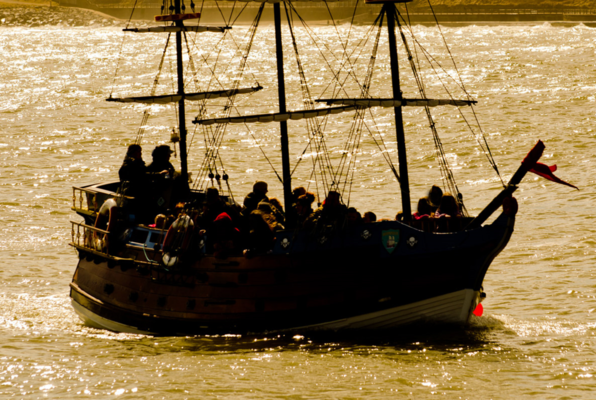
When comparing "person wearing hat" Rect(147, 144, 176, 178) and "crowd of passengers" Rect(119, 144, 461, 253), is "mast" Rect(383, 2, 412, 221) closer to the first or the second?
"crowd of passengers" Rect(119, 144, 461, 253)

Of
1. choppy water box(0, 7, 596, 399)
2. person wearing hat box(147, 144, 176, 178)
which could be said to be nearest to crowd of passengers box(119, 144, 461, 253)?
person wearing hat box(147, 144, 176, 178)

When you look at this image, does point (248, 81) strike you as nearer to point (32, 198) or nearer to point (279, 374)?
point (32, 198)

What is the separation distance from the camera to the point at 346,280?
19.5 metres

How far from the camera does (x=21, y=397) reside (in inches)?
658

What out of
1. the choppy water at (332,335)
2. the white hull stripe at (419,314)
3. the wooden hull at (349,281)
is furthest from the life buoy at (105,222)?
the white hull stripe at (419,314)

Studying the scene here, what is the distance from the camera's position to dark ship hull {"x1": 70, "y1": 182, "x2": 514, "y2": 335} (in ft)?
62.8

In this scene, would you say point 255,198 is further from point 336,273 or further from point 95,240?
point 95,240

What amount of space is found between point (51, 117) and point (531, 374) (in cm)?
4507

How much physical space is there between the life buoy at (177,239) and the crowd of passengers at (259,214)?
35 cm

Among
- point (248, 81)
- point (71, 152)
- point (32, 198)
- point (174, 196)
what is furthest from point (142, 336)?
point (248, 81)

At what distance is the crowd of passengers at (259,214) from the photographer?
63.6ft

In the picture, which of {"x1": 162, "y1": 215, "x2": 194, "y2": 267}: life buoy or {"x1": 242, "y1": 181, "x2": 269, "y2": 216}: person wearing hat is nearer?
{"x1": 162, "y1": 215, "x2": 194, "y2": 267}: life buoy

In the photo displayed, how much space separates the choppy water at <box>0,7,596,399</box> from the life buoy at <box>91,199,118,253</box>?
6.43 feet

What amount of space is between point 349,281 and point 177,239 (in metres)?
3.64
